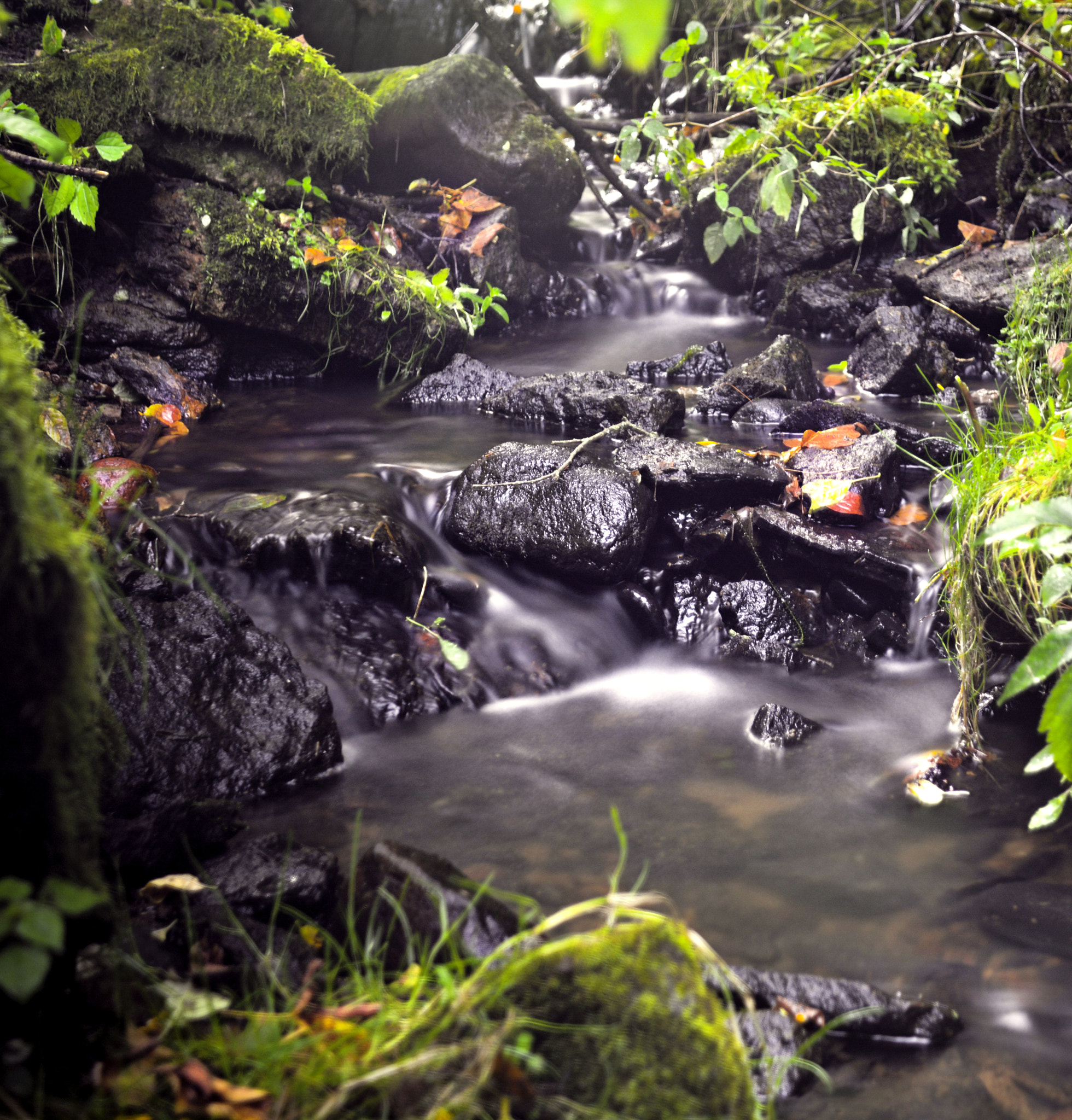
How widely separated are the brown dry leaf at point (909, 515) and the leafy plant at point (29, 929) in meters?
4.33

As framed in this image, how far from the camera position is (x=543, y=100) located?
28.8 ft

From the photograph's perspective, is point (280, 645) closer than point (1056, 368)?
Yes

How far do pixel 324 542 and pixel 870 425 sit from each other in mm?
3666

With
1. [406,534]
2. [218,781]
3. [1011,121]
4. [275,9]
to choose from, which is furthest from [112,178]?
[1011,121]

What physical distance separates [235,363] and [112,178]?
A: 1653 mm

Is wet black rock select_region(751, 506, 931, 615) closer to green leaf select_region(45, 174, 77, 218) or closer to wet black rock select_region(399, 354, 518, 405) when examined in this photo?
wet black rock select_region(399, 354, 518, 405)

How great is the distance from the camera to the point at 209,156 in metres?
7.09

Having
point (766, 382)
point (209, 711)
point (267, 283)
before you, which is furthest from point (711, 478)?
point (267, 283)

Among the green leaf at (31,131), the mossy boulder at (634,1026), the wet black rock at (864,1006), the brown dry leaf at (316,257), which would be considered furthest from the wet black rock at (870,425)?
the green leaf at (31,131)

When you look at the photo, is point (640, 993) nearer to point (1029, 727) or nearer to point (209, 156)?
point (1029, 727)

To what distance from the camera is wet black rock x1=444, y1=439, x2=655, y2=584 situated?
4324 millimetres

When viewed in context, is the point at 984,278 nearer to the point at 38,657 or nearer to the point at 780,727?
the point at 780,727

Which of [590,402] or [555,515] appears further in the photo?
[590,402]

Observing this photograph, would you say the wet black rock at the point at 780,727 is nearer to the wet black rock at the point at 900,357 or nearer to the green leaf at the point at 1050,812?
the green leaf at the point at 1050,812
